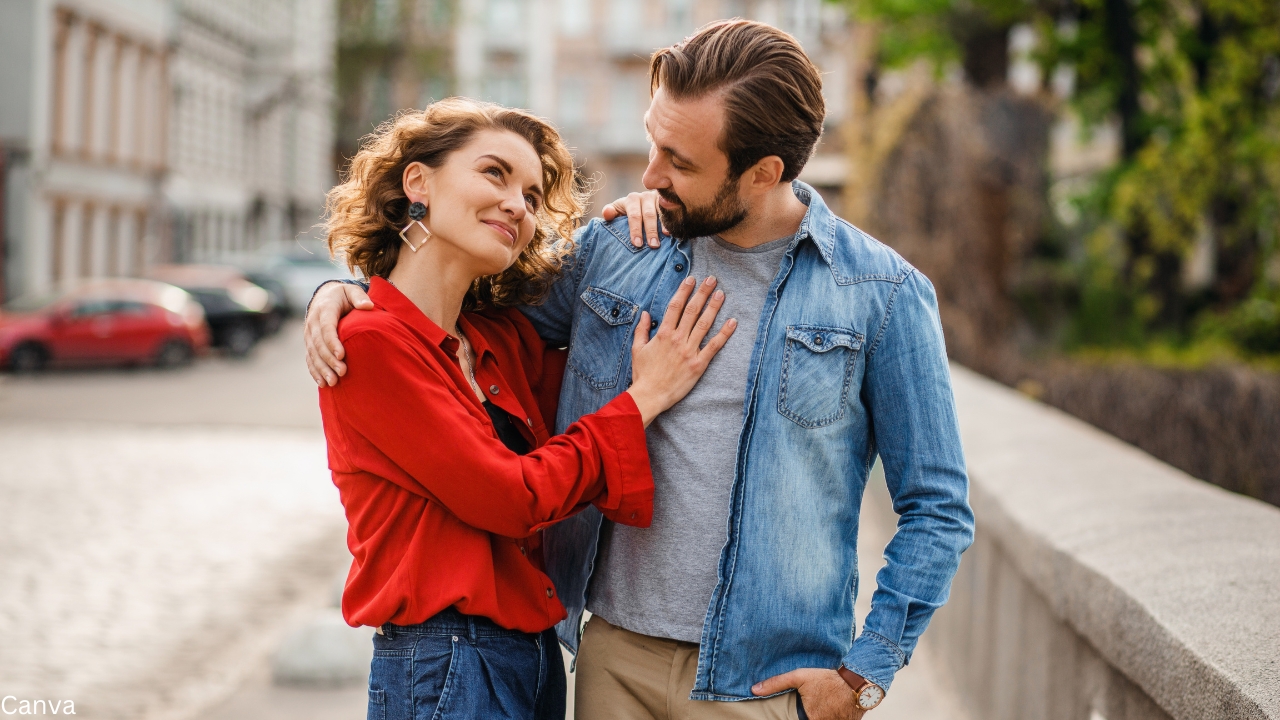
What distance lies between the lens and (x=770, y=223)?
2.68 m

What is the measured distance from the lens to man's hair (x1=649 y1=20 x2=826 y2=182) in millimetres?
2479

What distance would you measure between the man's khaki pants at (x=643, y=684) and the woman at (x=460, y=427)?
0.08 meters

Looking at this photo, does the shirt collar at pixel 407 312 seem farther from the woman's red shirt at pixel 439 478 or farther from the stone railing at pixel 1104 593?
the stone railing at pixel 1104 593

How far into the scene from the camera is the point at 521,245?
2.67 meters

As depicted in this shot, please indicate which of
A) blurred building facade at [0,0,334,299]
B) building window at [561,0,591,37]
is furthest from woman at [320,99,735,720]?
building window at [561,0,591,37]

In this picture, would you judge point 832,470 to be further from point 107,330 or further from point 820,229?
point 107,330

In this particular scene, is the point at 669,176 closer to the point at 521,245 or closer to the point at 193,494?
the point at 521,245

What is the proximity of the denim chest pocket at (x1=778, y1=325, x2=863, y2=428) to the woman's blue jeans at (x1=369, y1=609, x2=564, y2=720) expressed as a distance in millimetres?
721

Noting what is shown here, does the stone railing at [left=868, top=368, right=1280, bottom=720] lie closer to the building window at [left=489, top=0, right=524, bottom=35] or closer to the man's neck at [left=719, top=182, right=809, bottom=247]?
the man's neck at [left=719, top=182, right=809, bottom=247]

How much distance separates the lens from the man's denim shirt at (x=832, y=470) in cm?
246

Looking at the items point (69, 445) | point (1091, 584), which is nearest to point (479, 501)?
point (1091, 584)

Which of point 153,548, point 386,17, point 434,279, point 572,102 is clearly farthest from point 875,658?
point 572,102

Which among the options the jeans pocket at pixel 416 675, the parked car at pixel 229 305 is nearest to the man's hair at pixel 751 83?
the jeans pocket at pixel 416 675

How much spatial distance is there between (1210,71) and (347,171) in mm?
13683
